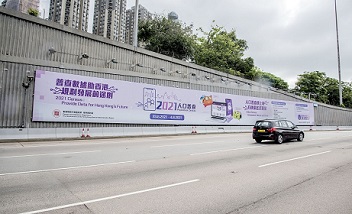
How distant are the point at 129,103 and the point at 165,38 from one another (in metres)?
20.9

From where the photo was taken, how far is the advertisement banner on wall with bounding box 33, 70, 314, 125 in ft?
54.8

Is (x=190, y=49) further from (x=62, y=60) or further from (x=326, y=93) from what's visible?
(x=326, y=93)

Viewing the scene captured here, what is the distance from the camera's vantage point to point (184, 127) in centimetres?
2339

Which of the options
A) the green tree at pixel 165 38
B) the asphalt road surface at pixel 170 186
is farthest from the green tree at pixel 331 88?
the asphalt road surface at pixel 170 186

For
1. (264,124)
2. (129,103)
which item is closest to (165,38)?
(129,103)

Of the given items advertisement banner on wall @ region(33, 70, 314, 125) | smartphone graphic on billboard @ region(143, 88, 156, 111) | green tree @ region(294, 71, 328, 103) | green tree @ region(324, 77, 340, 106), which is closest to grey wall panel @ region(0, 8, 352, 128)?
advertisement banner on wall @ region(33, 70, 314, 125)

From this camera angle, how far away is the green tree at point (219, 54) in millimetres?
43781

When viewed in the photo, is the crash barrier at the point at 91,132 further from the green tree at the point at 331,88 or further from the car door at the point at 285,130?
the green tree at the point at 331,88

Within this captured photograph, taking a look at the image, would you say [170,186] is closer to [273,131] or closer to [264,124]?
[273,131]

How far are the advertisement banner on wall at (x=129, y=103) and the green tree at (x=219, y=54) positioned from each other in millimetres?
14173

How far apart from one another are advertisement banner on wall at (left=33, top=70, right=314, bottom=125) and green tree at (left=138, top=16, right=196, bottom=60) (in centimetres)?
1453

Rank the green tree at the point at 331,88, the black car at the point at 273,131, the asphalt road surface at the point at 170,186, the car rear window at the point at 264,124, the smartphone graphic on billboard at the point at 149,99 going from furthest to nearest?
the green tree at the point at 331,88
the smartphone graphic on billboard at the point at 149,99
the car rear window at the point at 264,124
the black car at the point at 273,131
the asphalt road surface at the point at 170,186

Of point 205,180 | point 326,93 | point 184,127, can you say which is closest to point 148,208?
point 205,180

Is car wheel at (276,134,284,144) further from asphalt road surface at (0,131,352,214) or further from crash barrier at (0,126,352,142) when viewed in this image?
crash barrier at (0,126,352,142)
